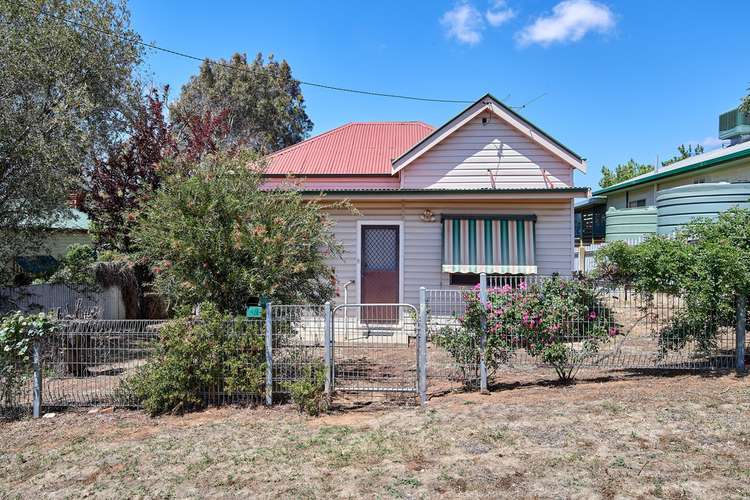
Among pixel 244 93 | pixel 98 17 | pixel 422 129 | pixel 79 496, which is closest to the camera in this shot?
pixel 79 496

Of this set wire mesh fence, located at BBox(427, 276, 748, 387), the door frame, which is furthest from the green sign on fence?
the door frame

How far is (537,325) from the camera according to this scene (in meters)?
6.72

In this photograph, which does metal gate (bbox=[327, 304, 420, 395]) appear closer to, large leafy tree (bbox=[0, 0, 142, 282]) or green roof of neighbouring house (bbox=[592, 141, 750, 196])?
large leafy tree (bbox=[0, 0, 142, 282])

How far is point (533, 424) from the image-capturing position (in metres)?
5.52

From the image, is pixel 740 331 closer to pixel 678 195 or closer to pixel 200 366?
pixel 200 366

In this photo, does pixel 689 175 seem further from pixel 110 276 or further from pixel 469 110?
pixel 110 276

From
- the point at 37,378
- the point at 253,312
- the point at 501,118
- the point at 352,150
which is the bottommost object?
the point at 37,378

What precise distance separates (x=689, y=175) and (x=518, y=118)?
9704 mm

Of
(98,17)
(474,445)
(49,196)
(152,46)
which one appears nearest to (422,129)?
(152,46)

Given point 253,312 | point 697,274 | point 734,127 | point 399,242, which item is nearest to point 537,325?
point 697,274

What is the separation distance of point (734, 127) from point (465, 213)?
1625 cm

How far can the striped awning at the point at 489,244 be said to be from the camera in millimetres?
11391

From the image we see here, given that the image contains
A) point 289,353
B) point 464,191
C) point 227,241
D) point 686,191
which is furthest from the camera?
point 686,191

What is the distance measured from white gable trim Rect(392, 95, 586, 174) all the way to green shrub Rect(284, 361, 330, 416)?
22.9 ft
